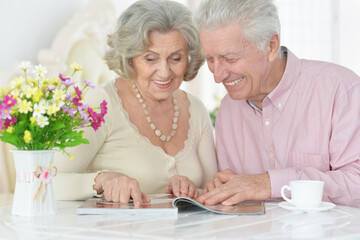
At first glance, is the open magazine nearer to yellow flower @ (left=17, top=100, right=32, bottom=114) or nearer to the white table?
the white table

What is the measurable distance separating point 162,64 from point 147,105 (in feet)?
0.72

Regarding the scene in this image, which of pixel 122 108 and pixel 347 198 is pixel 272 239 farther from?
pixel 122 108

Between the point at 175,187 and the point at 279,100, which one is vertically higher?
the point at 279,100

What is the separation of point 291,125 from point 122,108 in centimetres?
66

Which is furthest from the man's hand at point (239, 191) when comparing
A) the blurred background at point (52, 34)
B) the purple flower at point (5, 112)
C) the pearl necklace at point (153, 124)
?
the blurred background at point (52, 34)

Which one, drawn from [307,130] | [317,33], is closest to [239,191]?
[307,130]

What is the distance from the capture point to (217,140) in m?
2.21

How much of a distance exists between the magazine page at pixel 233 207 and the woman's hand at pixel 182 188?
0.15m

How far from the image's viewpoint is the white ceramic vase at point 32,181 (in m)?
1.42

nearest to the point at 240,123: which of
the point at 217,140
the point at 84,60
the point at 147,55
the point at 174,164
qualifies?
the point at 217,140

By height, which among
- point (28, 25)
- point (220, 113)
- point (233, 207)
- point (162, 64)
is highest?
point (28, 25)

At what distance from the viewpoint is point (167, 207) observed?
1459mm

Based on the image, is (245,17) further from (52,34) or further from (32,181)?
(52,34)

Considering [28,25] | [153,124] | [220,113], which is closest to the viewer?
[153,124]
